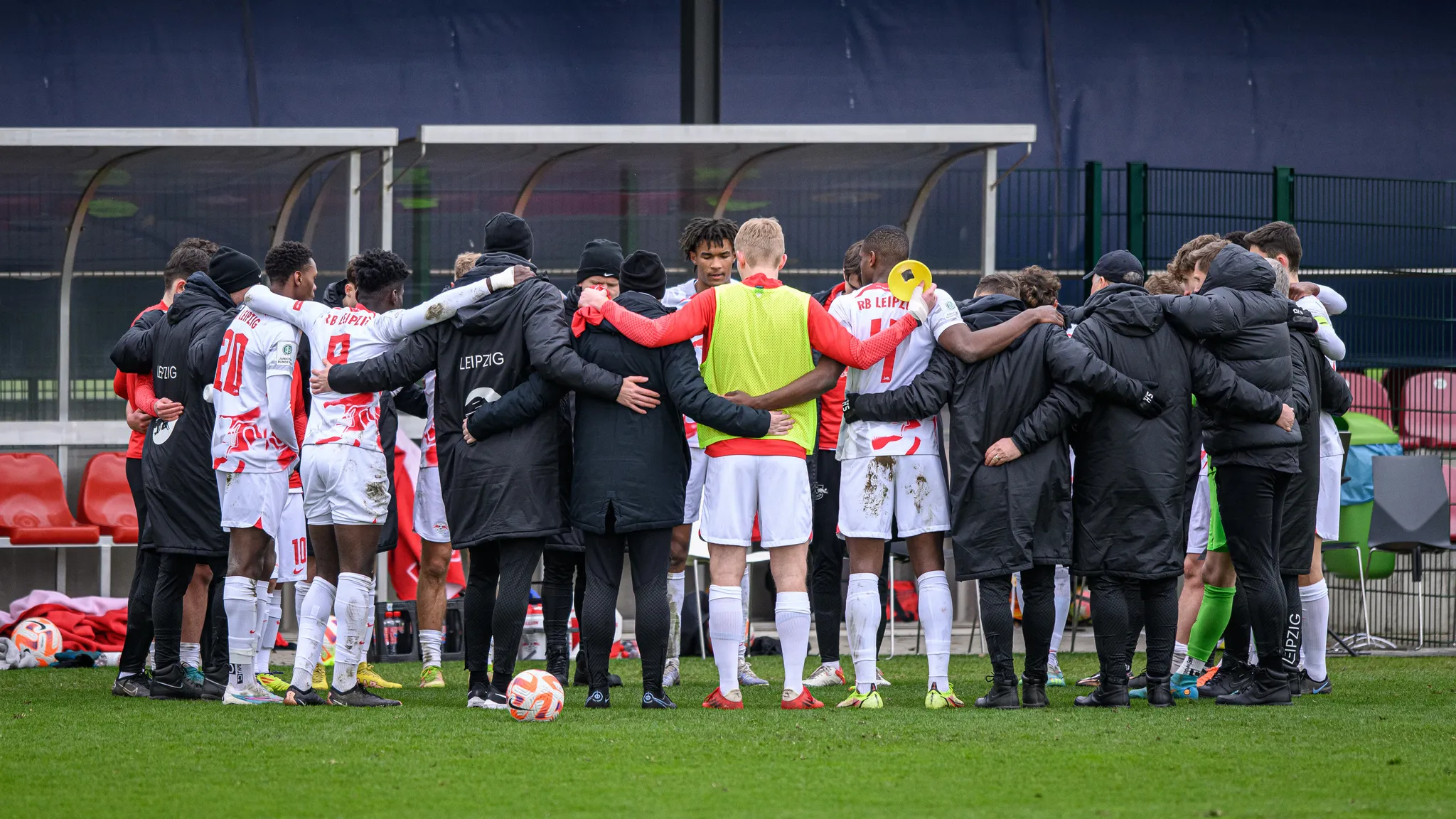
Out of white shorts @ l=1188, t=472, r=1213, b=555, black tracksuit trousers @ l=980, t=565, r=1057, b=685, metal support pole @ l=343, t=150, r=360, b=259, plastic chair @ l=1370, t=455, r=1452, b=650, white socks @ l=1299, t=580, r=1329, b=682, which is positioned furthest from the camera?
metal support pole @ l=343, t=150, r=360, b=259

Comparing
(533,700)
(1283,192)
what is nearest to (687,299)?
(533,700)

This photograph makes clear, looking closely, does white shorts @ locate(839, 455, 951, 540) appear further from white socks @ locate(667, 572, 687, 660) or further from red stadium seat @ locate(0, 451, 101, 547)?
red stadium seat @ locate(0, 451, 101, 547)

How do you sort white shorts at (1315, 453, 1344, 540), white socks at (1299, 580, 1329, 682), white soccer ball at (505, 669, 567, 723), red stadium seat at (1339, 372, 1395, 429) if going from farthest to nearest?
red stadium seat at (1339, 372, 1395, 429), white shorts at (1315, 453, 1344, 540), white socks at (1299, 580, 1329, 682), white soccer ball at (505, 669, 567, 723)

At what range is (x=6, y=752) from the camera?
5.49 metres

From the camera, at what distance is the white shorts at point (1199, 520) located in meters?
7.55

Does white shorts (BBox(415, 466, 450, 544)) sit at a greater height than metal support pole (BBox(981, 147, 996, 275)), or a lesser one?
lesser

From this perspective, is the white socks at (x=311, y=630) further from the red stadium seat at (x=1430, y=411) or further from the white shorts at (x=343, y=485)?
the red stadium seat at (x=1430, y=411)

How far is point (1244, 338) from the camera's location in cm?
666

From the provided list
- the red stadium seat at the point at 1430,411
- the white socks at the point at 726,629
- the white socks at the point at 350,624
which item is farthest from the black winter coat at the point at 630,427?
the red stadium seat at the point at 1430,411

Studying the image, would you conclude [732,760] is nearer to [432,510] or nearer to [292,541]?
[292,541]

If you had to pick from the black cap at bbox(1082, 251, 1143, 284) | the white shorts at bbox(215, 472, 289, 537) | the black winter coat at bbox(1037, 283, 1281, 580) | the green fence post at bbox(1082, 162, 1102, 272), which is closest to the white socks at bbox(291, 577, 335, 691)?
the white shorts at bbox(215, 472, 289, 537)

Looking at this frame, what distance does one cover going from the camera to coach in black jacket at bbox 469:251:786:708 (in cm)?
623

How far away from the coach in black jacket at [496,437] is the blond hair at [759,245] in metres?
0.67

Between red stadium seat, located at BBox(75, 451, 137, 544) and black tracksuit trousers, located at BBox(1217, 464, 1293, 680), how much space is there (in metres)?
6.99
